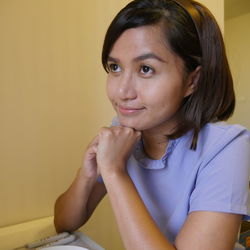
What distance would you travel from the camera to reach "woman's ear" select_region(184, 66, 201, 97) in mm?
652

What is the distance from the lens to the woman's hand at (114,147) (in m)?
0.62

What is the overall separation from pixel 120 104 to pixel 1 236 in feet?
1.90

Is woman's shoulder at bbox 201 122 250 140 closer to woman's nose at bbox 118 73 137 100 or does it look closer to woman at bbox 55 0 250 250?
woman at bbox 55 0 250 250

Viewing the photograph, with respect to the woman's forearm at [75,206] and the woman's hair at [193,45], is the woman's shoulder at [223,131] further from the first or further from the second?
the woman's forearm at [75,206]

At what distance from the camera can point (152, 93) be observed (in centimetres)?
61

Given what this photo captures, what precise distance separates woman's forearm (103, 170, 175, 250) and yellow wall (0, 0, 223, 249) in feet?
1.61

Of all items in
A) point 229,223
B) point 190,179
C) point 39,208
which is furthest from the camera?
point 39,208

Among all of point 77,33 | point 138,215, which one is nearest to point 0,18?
point 77,33

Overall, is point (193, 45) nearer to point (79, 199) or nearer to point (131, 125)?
point (131, 125)

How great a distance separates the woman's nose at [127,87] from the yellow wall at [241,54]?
10.8ft

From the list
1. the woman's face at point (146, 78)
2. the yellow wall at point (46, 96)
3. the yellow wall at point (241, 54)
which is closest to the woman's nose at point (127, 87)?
the woman's face at point (146, 78)

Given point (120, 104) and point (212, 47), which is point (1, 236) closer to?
point (120, 104)

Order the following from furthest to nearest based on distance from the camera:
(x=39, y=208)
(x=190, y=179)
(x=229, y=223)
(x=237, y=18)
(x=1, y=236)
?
(x=237, y=18) → (x=39, y=208) → (x=1, y=236) → (x=190, y=179) → (x=229, y=223)

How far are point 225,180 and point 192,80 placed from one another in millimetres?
258
